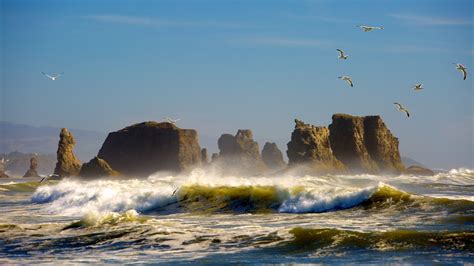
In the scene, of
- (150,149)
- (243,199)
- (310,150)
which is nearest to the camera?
(243,199)

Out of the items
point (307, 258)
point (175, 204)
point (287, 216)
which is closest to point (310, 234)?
point (307, 258)

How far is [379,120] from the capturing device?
169 meters

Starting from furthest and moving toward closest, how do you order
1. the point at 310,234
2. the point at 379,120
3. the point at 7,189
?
the point at 379,120
the point at 7,189
the point at 310,234

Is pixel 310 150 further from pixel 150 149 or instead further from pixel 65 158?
pixel 65 158

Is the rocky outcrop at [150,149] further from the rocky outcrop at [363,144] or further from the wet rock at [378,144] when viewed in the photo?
the wet rock at [378,144]

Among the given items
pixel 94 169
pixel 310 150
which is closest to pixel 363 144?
pixel 310 150

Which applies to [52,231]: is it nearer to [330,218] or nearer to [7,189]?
[330,218]

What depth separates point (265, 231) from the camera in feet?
88.1

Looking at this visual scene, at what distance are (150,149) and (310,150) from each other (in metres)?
50.0

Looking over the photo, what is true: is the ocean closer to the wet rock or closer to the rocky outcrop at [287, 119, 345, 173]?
the rocky outcrop at [287, 119, 345, 173]

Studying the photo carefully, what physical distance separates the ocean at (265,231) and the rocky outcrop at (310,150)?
10289cm

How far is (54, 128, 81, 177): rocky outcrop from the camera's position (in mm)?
143375

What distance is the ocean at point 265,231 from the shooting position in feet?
72.4

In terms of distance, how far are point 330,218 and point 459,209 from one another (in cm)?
574
